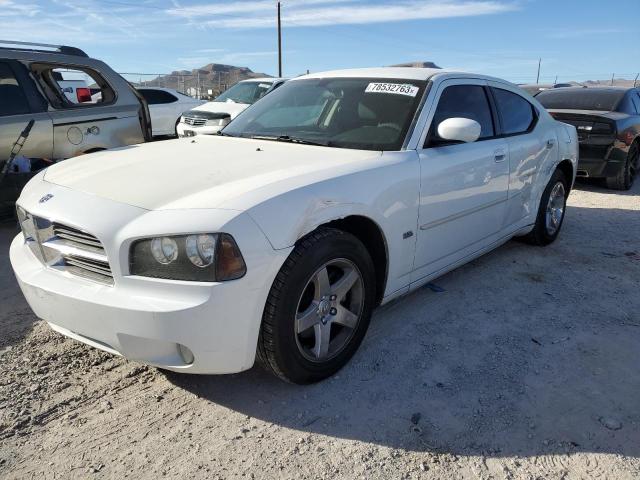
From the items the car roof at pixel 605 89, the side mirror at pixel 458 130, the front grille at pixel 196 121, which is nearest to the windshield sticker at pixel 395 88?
the side mirror at pixel 458 130

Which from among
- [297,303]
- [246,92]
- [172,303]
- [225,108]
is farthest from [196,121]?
[172,303]

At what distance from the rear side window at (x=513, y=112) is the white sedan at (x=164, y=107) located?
8.71 meters

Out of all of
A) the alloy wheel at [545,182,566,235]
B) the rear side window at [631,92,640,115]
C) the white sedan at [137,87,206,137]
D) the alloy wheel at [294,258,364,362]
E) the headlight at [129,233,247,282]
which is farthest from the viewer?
the white sedan at [137,87,206,137]

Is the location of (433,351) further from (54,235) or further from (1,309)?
(1,309)

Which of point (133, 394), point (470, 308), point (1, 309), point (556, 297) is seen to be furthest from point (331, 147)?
point (1, 309)

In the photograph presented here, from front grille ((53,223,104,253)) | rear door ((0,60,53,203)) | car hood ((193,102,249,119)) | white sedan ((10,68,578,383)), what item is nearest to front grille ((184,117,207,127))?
car hood ((193,102,249,119))

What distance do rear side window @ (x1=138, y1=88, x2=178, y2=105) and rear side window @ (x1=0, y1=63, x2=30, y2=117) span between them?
678cm

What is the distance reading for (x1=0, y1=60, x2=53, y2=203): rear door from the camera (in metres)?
5.12

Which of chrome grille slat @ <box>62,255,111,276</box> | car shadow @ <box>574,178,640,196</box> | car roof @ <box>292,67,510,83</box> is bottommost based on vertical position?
car shadow @ <box>574,178,640,196</box>

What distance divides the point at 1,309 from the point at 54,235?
145cm

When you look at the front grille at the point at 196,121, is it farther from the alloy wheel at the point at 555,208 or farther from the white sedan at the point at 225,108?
the alloy wheel at the point at 555,208

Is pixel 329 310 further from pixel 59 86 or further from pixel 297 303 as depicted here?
pixel 59 86

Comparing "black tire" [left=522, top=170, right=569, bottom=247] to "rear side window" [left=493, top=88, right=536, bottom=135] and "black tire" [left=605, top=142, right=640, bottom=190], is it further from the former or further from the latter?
"black tire" [left=605, top=142, right=640, bottom=190]

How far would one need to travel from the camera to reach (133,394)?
2645 mm
